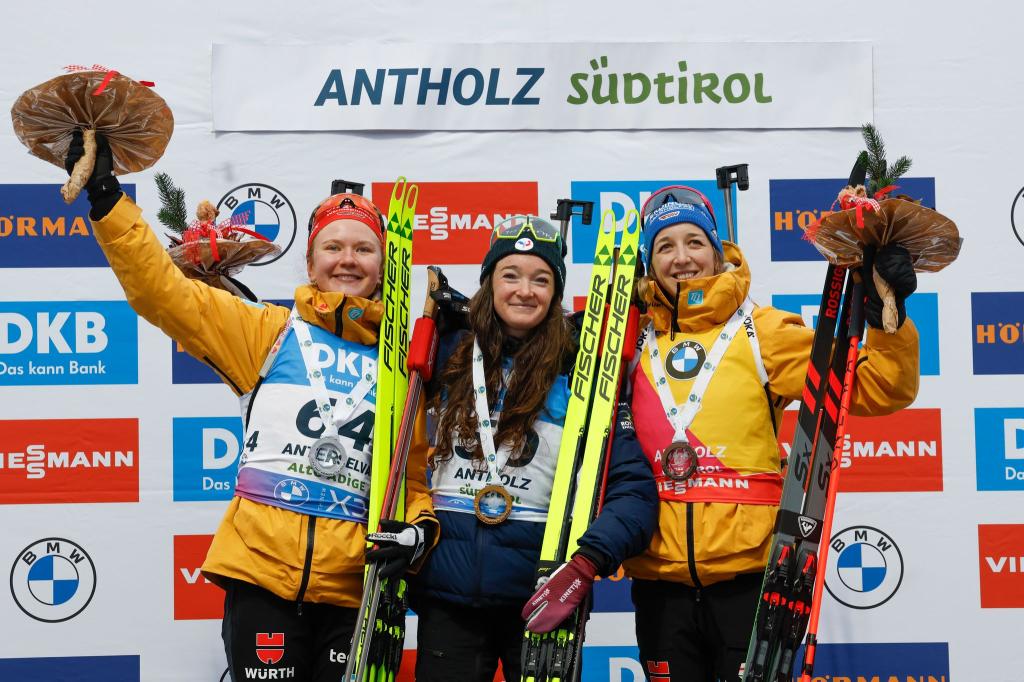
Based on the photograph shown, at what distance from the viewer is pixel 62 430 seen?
3988 mm

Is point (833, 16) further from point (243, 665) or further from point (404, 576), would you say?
point (243, 665)

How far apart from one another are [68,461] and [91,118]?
185 cm

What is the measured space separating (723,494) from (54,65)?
3074mm

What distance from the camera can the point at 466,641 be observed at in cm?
266

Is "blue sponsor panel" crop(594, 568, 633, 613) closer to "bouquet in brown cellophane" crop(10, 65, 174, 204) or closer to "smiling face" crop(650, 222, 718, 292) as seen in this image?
"smiling face" crop(650, 222, 718, 292)

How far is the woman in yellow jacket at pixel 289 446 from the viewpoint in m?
2.63

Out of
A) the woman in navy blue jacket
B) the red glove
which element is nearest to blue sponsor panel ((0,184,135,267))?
the woman in navy blue jacket

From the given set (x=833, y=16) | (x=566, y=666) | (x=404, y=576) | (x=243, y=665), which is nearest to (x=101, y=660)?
(x=243, y=665)

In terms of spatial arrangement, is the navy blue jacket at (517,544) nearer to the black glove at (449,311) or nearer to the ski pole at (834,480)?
the ski pole at (834,480)

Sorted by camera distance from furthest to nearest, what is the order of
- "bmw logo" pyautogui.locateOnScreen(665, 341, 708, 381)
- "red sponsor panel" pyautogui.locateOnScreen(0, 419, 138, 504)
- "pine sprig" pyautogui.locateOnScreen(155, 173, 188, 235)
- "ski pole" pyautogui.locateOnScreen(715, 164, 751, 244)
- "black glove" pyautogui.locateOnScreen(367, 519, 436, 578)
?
"red sponsor panel" pyautogui.locateOnScreen(0, 419, 138, 504) → "pine sprig" pyautogui.locateOnScreen(155, 173, 188, 235) → "ski pole" pyautogui.locateOnScreen(715, 164, 751, 244) → "bmw logo" pyautogui.locateOnScreen(665, 341, 708, 381) → "black glove" pyautogui.locateOnScreen(367, 519, 436, 578)

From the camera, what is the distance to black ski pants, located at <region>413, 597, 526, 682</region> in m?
2.65

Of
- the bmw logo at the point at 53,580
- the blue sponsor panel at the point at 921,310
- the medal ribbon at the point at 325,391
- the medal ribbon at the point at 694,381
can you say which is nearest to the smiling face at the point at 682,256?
the medal ribbon at the point at 694,381

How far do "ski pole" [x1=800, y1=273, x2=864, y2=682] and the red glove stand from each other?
21.0 inches

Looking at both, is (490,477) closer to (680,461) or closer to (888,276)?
(680,461)
